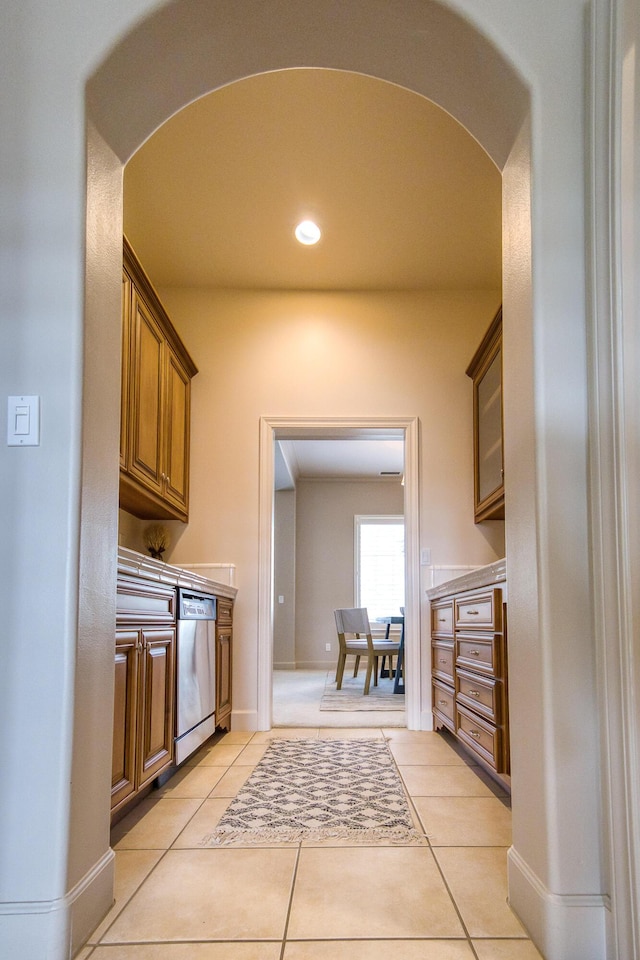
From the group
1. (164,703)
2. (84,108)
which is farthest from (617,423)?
(164,703)

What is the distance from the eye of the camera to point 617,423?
1.53m

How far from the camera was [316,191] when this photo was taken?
12.8ft

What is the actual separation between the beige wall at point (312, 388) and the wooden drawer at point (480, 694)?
3.81 ft

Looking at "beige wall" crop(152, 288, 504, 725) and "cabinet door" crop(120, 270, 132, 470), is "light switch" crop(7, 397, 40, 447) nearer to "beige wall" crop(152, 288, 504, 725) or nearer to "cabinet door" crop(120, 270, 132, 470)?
"cabinet door" crop(120, 270, 132, 470)

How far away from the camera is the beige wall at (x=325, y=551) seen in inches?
400

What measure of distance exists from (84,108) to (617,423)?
1.37 m

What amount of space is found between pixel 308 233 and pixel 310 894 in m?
3.35

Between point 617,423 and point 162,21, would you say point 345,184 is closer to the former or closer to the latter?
point 162,21

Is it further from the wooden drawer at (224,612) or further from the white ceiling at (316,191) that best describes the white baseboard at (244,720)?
the white ceiling at (316,191)

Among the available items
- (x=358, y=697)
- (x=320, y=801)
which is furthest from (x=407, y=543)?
(x=358, y=697)

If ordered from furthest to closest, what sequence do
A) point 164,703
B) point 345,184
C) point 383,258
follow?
point 383,258 < point 345,184 < point 164,703

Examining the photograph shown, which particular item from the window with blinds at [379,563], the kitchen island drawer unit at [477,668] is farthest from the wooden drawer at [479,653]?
the window with blinds at [379,563]

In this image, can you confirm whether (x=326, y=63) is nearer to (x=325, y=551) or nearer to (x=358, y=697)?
(x=358, y=697)

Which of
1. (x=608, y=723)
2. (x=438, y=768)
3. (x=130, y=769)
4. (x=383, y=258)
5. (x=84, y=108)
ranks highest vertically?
(x=383, y=258)
